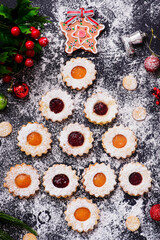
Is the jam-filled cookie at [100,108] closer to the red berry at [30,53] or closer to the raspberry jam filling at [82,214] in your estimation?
the red berry at [30,53]

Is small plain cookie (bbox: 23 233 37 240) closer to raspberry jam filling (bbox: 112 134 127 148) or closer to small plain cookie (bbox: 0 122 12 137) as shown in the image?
small plain cookie (bbox: 0 122 12 137)

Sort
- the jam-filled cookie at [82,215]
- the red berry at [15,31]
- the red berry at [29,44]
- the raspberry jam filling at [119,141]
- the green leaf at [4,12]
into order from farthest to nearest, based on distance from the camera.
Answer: the raspberry jam filling at [119,141]
the jam-filled cookie at [82,215]
the red berry at [29,44]
the red berry at [15,31]
the green leaf at [4,12]

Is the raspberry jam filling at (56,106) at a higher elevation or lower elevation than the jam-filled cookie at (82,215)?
higher

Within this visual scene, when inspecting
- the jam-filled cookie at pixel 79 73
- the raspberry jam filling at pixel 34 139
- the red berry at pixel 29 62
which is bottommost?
the raspberry jam filling at pixel 34 139

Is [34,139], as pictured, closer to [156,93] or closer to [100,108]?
[100,108]

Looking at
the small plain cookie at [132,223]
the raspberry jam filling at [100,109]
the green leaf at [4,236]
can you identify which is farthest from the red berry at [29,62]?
the small plain cookie at [132,223]

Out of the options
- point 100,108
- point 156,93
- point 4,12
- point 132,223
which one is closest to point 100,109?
point 100,108

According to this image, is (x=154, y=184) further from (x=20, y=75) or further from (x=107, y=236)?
(x=20, y=75)
